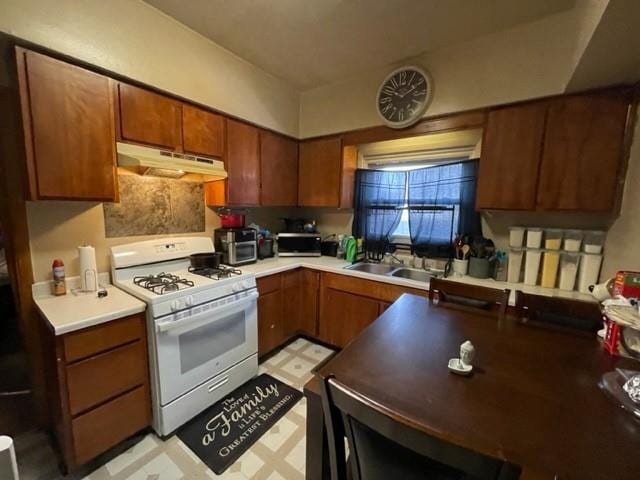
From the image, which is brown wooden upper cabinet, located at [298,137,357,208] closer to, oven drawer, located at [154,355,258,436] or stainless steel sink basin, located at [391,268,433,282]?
stainless steel sink basin, located at [391,268,433,282]

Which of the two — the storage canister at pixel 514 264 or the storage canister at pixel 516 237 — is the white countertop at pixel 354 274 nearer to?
the storage canister at pixel 514 264

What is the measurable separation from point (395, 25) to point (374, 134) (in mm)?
816

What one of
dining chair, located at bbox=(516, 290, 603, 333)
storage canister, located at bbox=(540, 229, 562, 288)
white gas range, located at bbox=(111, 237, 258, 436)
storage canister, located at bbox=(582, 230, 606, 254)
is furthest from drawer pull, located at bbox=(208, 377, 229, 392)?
storage canister, located at bbox=(582, 230, 606, 254)

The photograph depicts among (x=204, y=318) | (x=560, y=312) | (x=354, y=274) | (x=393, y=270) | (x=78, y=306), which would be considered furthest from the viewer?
(x=393, y=270)

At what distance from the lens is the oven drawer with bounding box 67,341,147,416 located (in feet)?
A: 4.33

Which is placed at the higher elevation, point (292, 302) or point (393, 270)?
point (393, 270)

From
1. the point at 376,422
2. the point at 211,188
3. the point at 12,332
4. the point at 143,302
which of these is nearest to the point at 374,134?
the point at 211,188

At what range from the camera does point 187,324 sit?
5.32 ft

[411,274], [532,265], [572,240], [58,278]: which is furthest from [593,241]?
[58,278]

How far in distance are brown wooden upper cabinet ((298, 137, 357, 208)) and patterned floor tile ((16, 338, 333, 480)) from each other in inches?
77.7

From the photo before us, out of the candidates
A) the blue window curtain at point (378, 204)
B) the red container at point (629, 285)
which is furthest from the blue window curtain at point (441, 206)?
the red container at point (629, 285)

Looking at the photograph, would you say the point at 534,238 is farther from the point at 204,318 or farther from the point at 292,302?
the point at 204,318

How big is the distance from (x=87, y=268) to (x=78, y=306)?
0.99ft

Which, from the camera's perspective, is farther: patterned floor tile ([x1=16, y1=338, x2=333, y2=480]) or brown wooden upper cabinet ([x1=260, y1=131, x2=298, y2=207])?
brown wooden upper cabinet ([x1=260, y1=131, x2=298, y2=207])
